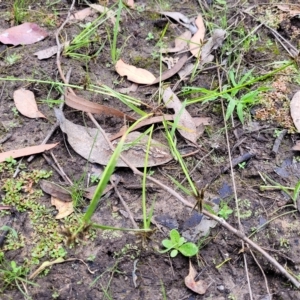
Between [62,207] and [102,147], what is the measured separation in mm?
335

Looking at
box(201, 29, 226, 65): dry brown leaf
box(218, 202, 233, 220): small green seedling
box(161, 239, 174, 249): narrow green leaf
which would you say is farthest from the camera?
box(201, 29, 226, 65): dry brown leaf

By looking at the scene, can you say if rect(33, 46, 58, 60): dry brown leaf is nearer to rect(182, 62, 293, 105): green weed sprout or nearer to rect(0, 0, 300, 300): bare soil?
rect(0, 0, 300, 300): bare soil

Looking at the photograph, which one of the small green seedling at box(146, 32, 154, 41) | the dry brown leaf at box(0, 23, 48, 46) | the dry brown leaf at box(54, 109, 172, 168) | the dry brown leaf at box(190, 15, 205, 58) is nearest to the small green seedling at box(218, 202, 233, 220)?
the dry brown leaf at box(54, 109, 172, 168)

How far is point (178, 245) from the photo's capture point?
180cm

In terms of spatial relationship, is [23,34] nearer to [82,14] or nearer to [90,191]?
[82,14]

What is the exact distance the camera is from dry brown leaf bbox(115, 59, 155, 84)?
2.38 m

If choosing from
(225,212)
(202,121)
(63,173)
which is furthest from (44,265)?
(202,121)

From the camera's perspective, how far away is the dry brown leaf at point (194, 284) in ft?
5.65

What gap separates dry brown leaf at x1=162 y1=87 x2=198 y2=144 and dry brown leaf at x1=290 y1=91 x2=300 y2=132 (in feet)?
1.48

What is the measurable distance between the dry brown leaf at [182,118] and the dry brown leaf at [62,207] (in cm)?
60

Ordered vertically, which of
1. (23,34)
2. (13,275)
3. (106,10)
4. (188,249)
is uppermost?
(106,10)

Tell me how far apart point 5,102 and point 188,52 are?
0.95 metres

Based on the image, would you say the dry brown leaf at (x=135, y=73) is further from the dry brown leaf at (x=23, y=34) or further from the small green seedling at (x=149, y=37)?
the dry brown leaf at (x=23, y=34)

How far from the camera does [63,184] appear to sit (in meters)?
1.97
